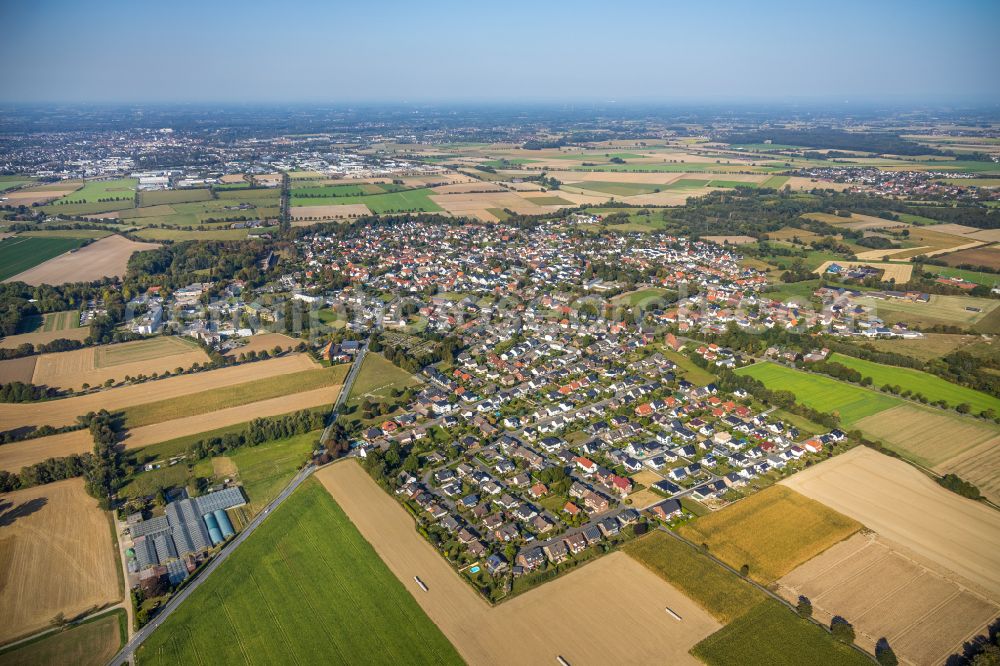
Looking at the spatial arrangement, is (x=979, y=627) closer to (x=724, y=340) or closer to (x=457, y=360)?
(x=724, y=340)

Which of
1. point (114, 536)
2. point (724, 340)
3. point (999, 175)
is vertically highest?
point (999, 175)

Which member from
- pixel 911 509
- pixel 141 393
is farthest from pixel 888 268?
pixel 141 393

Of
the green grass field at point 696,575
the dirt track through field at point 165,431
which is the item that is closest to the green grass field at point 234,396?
the dirt track through field at point 165,431

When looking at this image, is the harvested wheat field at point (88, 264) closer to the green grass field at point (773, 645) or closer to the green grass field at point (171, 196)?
the green grass field at point (171, 196)

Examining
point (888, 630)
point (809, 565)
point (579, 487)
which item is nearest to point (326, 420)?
point (579, 487)

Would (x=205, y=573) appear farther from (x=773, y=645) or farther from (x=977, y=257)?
(x=977, y=257)

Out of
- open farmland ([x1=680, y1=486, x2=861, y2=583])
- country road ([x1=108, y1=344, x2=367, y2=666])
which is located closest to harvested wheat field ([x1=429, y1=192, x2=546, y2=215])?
country road ([x1=108, y1=344, x2=367, y2=666])

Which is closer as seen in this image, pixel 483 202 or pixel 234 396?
pixel 234 396
